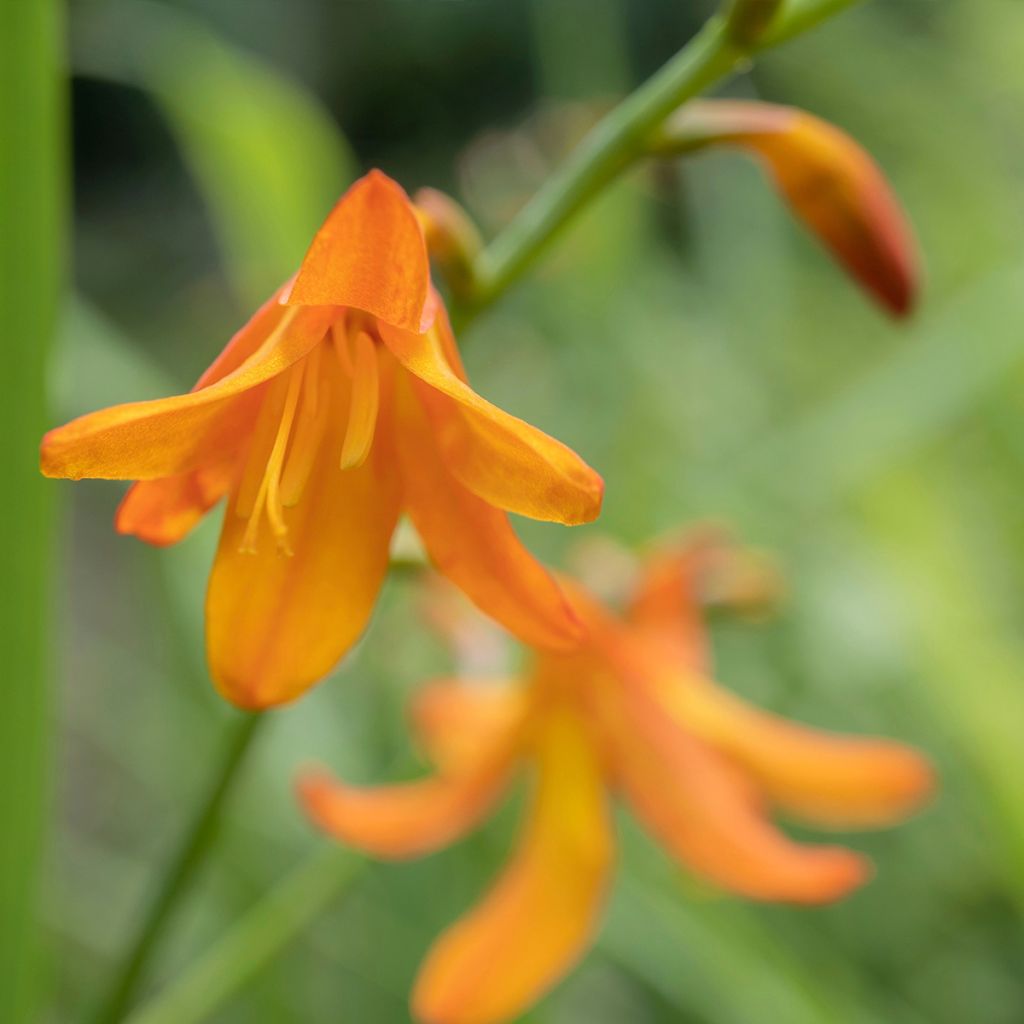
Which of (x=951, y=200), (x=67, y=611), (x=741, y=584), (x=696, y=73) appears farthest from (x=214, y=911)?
(x=67, y=611)

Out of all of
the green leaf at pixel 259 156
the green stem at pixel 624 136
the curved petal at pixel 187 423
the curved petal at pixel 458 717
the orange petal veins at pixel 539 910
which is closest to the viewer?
the curved petal at pixel 187 423

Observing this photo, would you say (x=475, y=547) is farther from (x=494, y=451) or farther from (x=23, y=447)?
(x=23, y=447)

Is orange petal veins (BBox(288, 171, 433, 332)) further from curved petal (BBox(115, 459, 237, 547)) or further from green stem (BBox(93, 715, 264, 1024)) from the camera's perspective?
green stem (BBox(93, 715, 264, 1024))

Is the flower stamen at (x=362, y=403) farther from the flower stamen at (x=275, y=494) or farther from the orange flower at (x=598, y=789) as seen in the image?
the orange flower at (x=598, y=789)

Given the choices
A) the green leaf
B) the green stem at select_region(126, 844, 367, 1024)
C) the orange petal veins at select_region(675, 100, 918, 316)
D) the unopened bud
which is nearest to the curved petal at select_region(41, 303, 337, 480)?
the unopened bud

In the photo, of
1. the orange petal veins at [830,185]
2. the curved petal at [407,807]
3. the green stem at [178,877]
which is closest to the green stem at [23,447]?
the green stem at [178,877]
